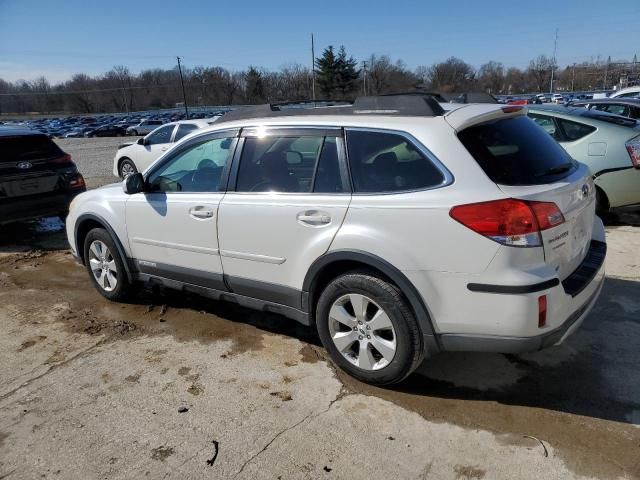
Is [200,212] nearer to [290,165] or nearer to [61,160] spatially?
[290,165]

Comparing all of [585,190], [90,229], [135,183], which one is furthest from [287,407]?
[90,229]

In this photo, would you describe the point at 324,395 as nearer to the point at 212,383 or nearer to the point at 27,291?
the point at 212,383

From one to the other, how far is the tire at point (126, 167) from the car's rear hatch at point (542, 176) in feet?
39.7

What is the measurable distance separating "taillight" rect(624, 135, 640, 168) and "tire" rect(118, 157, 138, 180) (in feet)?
37.0

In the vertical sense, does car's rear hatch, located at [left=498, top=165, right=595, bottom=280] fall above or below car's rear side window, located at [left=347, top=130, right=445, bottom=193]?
below

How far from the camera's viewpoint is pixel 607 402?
3025 mm

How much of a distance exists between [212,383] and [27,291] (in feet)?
10.8

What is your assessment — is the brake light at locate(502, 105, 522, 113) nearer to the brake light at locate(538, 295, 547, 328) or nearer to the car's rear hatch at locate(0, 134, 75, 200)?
the brake light at locate(538, 295, 547, 328)

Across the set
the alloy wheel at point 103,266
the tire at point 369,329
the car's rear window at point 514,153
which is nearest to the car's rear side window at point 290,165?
the tire at point 369,329

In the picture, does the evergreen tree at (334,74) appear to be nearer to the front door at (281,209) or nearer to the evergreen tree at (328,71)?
the evergreen tree at (328,71)

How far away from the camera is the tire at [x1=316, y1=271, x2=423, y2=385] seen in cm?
303

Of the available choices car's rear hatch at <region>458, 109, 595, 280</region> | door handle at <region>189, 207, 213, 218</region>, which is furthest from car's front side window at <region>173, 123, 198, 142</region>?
car's rear hatch at <region>458, 109, 595, 280</region>

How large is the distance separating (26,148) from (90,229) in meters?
3.29

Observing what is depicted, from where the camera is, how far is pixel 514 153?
3.01m
